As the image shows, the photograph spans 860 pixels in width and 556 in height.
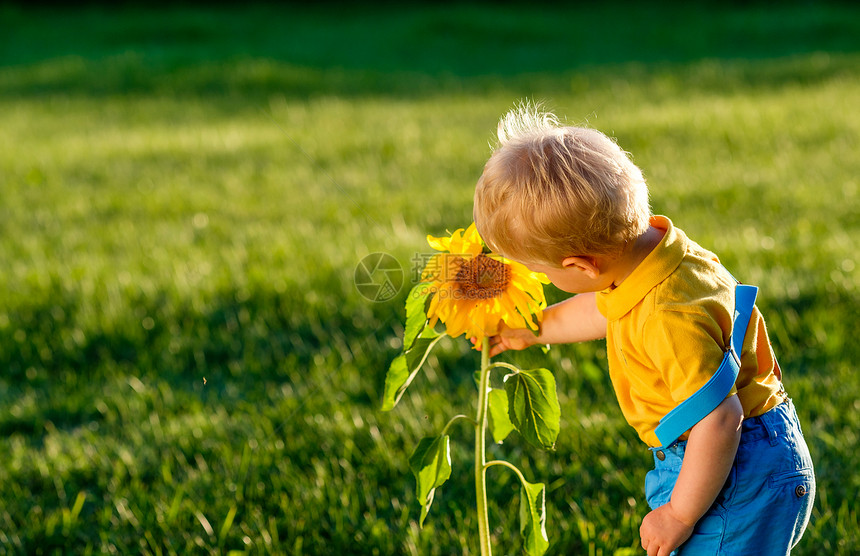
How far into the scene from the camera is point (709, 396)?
127 centimetres

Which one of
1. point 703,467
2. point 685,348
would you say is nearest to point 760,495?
point 703,467

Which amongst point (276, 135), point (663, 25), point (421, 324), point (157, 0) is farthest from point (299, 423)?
point (157, 0)

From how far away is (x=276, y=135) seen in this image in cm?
692

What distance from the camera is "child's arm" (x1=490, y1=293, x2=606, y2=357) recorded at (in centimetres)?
160

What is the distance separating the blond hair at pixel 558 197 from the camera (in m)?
1.28

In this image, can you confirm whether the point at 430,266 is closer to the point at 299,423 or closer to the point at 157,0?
the point at 299,423

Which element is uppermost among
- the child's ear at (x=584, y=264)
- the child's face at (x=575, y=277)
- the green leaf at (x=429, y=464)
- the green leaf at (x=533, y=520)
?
the child's ear at (x=584, y=264)

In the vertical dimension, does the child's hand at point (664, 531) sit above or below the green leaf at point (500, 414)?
below

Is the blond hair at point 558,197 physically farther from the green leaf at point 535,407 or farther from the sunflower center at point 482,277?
the green leaf at point 535,407

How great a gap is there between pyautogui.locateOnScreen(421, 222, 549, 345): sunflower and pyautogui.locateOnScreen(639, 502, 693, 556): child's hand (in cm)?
39

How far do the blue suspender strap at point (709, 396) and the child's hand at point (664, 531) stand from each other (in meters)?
0.12

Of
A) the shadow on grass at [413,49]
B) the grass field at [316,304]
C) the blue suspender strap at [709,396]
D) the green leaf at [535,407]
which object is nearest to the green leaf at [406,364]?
the green leaf at [535,407]

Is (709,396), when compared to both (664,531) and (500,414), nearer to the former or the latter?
(664,531)

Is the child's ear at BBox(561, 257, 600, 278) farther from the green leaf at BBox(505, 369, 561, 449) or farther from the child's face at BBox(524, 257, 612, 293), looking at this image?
the green leaf at BBox(505, 369, 561, 449)
